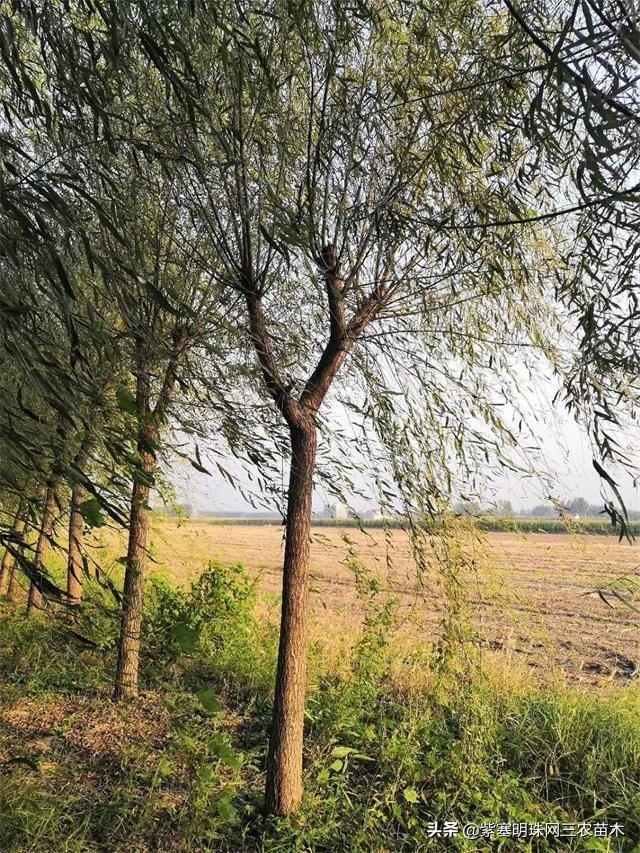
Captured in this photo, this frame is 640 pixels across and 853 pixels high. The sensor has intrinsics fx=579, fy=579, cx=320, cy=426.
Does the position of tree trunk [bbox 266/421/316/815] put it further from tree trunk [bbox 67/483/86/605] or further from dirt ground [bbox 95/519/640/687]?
tree trunk [bbox 67/483/86/605]

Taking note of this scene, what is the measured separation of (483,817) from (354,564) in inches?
59.2

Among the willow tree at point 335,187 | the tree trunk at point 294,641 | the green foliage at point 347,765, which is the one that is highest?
the willow tree at point 335,187

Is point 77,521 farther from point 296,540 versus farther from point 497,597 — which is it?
point 497,597

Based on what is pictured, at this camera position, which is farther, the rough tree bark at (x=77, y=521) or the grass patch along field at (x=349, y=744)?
the grass patch along field at (x=349, y=744)

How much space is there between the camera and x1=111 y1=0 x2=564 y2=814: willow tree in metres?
2.13

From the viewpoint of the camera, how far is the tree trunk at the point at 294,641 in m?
3.12

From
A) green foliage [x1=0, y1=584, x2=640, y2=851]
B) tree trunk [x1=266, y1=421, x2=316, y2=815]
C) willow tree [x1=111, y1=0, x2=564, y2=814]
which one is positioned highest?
willow tree [x1=111, y1=0, x2=564, y2=814]

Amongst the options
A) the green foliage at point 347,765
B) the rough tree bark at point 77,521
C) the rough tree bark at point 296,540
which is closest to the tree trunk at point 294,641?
the rough tree bark at point 296,540

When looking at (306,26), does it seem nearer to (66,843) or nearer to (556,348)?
(556,348)

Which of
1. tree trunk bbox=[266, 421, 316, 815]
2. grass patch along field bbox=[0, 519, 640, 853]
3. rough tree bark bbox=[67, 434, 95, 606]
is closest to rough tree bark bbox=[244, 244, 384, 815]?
tree trunk bbox=[266, 421, 316, 815]

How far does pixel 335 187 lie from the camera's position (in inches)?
107

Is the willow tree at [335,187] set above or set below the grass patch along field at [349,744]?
above

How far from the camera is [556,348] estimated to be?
3525 mm

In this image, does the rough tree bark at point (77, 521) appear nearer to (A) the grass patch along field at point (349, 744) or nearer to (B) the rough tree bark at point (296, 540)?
(A) the grass patch along field at point (349, 744)
